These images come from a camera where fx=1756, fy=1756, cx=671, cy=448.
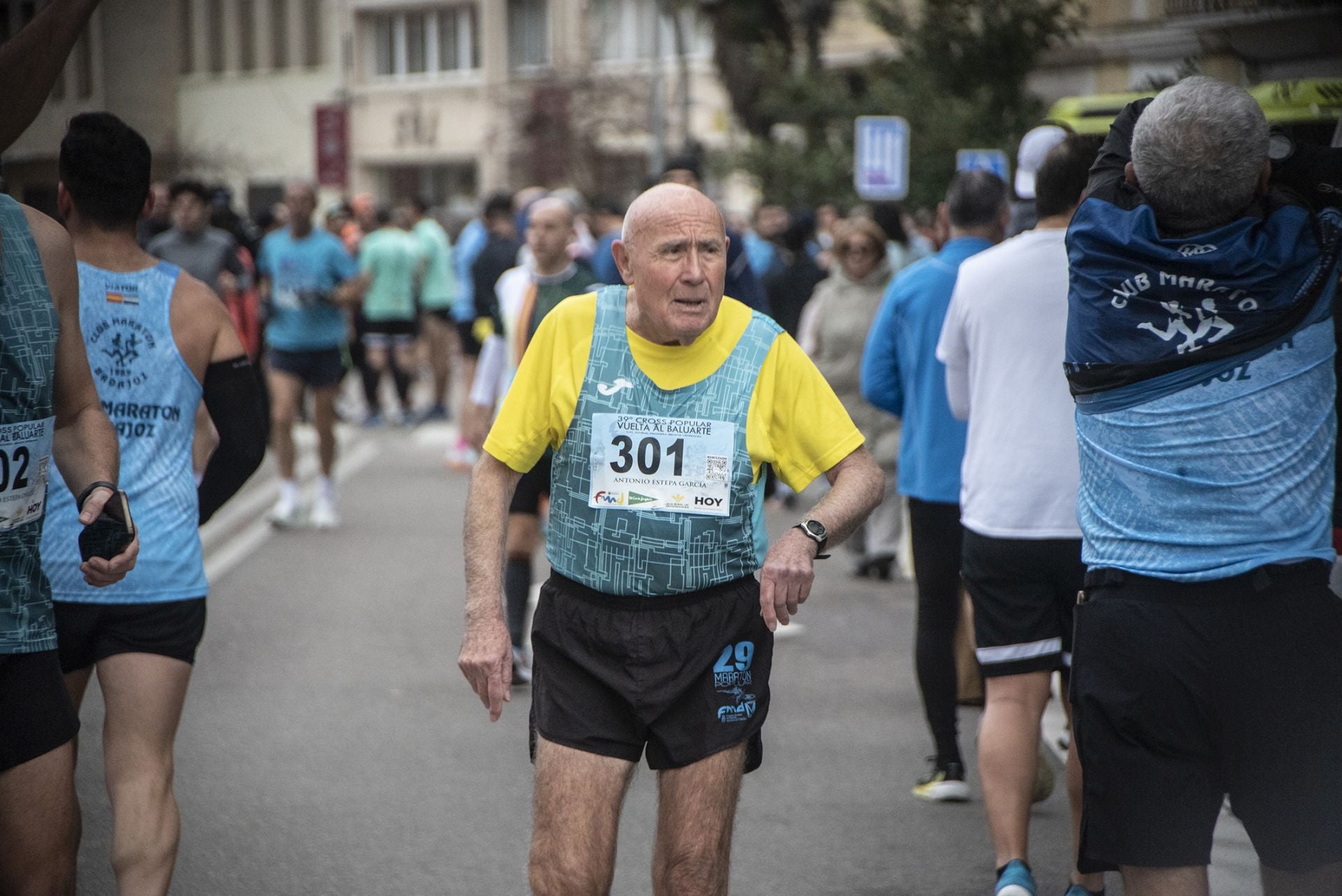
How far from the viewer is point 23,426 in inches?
135

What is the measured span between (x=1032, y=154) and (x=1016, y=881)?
253cm

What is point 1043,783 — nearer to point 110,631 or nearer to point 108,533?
point 110,631

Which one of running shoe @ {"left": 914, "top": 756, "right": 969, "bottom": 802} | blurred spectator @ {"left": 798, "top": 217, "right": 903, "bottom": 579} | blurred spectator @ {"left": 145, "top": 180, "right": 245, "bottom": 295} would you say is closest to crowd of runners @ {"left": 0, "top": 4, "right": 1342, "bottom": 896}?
running shoe @ {"left": 914, "top": 756, "right": 969, "bottom": 802}

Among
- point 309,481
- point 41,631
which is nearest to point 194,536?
point 41,631

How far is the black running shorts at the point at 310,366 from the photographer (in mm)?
11859

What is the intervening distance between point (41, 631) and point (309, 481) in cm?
1127

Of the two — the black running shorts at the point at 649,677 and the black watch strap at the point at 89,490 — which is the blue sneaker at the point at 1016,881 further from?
the black watch strap at the point at 89,490

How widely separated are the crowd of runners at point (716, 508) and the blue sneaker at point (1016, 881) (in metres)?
0.01

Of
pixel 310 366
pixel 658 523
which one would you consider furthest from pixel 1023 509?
pixel 310 366

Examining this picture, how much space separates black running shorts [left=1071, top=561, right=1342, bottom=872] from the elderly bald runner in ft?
2.20

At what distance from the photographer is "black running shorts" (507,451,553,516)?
7.01 meters

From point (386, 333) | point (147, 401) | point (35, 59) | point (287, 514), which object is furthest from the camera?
point (386, 333)

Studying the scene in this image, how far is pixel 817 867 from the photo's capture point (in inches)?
209

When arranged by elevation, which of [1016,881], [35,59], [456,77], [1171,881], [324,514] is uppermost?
[456,77]
